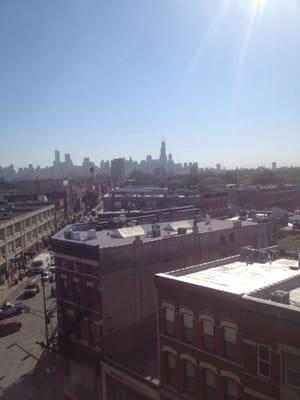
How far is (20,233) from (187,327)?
52317 mm

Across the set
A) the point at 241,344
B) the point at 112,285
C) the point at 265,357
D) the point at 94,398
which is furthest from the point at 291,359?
the point at 94,398

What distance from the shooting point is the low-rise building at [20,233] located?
60.1 metres

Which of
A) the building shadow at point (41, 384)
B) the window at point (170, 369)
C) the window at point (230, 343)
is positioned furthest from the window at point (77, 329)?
the window at point (230, 343)

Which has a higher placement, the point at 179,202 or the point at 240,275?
the point at 240,275

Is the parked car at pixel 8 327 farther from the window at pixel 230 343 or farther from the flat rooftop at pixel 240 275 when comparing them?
the window at pixel 230 343

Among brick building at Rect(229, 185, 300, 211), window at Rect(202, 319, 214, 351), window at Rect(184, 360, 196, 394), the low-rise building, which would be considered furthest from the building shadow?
brick building at Rect(229, 185, 300, 211)

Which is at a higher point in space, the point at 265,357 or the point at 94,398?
the point at 265,357

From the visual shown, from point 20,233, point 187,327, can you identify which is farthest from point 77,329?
point 20,233

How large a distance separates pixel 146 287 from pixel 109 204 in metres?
54.5

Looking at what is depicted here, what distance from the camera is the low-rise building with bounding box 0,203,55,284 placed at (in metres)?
60.1

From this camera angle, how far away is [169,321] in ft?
70.4

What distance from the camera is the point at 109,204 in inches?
3243

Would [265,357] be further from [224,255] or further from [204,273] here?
[224,255]

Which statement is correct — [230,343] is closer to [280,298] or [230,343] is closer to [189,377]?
[280,298]
